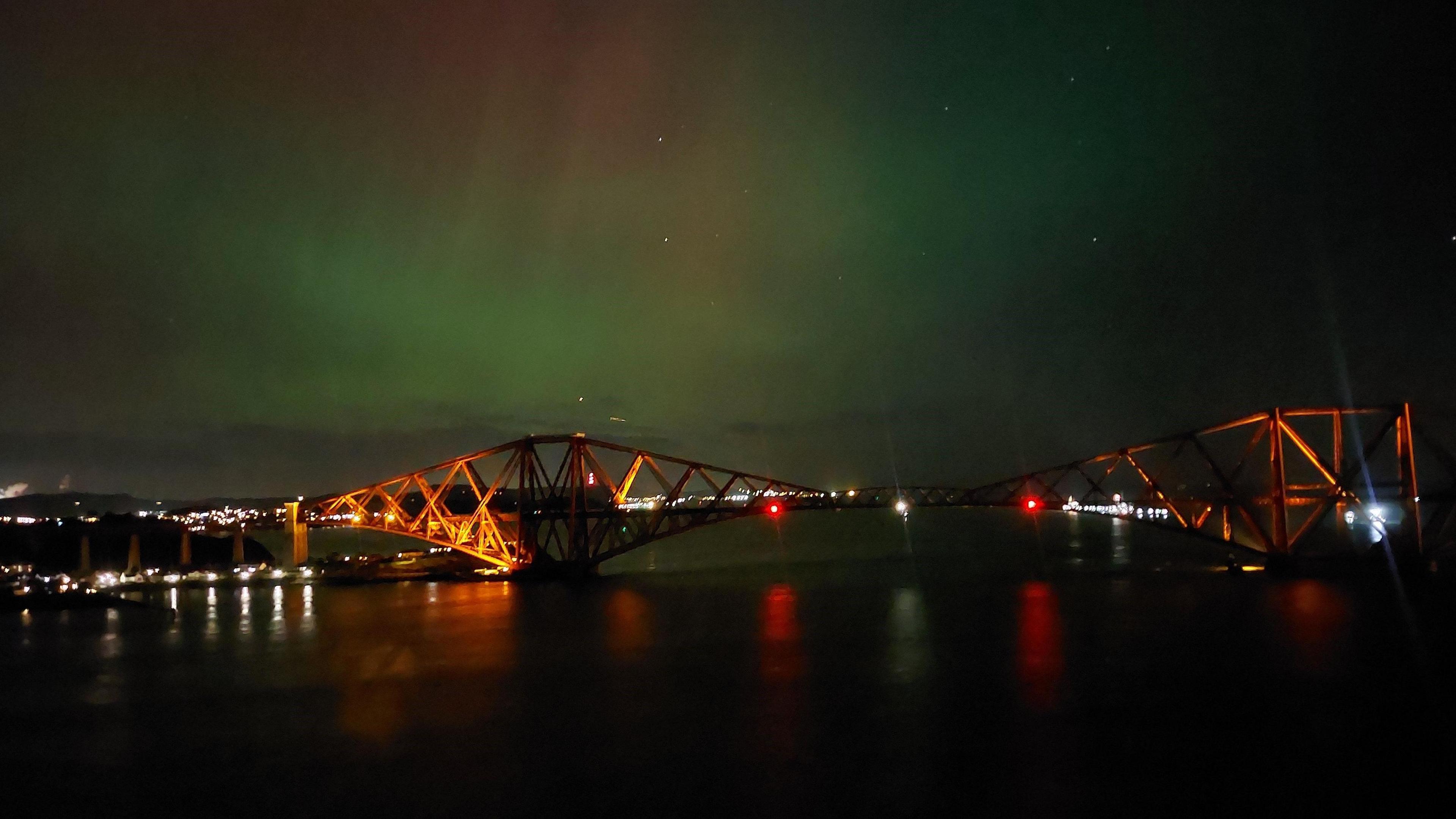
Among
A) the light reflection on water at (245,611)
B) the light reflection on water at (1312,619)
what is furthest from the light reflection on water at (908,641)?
the light reflection on water at (245,611)

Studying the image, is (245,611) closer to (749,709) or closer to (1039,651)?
(749,709)

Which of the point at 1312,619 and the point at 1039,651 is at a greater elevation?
the point at 1039,651

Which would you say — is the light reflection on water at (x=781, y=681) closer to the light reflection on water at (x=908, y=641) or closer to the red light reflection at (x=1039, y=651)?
the light reflection on water at (x=908, y=641)

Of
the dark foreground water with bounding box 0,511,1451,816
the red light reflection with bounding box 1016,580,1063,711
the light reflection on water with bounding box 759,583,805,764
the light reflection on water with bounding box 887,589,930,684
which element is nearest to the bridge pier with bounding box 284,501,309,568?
the dark foreground water with bounding box 0,511,1451,816

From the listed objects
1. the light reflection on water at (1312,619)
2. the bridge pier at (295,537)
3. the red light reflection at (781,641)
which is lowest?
the light reflection on water at (1312,619)

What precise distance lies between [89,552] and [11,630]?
66026 millimetres

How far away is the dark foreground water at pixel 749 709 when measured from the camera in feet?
49.2

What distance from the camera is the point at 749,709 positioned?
2102 centimetres

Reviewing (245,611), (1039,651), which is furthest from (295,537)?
(1039,651)

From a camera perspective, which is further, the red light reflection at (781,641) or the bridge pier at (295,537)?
the bridge pier at (295,537)

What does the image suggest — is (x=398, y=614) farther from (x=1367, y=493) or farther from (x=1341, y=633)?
(x=1367, y=493)

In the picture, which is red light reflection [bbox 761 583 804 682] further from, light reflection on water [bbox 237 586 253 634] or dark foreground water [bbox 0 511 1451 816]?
light reflection on water [bbox 237 586 253 634]

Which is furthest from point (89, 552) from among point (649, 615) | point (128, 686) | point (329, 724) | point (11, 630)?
point (329, 724)

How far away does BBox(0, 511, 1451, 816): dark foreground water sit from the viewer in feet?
49.2
